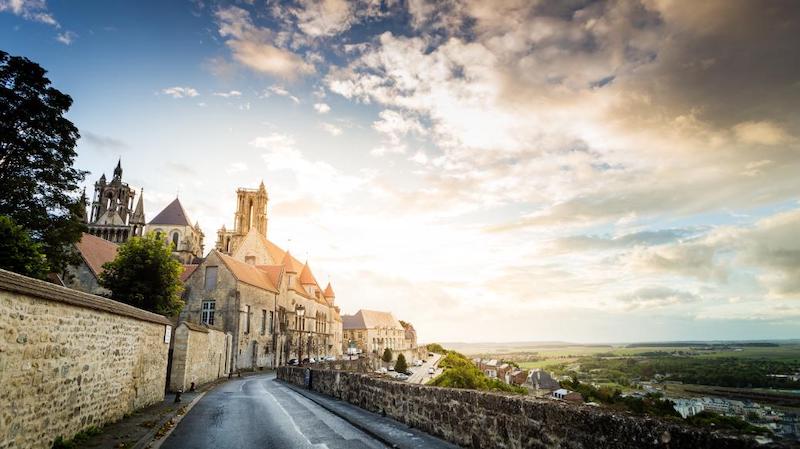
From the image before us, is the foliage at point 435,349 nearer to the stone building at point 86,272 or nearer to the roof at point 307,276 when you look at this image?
the roof at point 307,276

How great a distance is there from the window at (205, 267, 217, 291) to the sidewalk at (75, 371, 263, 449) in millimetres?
29153

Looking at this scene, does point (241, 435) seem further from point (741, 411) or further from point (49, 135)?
point (49, 135)

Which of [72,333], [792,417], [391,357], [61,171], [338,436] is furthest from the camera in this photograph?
[391,357]

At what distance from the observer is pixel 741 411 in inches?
409

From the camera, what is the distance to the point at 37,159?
77.4 ft

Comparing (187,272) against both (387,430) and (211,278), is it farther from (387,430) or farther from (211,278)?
(387,430)

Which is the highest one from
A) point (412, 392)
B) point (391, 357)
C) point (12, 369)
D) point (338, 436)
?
point (12, 369)

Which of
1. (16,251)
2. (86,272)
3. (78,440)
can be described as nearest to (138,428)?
(78,440)

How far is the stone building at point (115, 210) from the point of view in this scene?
2985 inches

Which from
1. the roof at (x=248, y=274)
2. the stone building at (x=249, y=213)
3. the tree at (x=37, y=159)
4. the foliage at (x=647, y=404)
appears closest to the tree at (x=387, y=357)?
the stone building at (x=249, y=213)

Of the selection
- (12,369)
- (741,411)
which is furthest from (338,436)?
(741,411)

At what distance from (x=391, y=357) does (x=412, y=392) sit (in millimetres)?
75193

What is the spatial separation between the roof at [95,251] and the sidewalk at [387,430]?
28.7 metres

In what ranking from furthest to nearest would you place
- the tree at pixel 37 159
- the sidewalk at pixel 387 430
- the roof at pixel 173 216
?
the roof at pixel 173 216 < the tree at pixel 37 159 < the sidewalk at pixel 387 430
